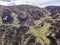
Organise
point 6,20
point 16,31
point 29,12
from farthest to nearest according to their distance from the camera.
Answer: point 29,12, point 6,20, point 16,31

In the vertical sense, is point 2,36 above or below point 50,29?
below

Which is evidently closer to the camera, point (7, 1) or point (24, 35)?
point (24, 35)

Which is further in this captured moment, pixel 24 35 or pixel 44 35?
pixel 24 35

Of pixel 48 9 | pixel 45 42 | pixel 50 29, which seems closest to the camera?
pixel 45 42

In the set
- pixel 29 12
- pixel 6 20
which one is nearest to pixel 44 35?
pixel 6 20

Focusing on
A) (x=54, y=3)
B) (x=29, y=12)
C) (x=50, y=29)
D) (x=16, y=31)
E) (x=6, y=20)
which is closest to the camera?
(x=50, y=29)

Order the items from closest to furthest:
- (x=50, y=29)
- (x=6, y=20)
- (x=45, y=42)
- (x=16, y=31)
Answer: (x=45, y=42), (x=50, y=29), (x=16, y=31), (x=6, y=20)

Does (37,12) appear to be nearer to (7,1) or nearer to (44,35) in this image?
(7,1)

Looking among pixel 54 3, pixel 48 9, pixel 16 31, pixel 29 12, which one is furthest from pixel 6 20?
pixel 54 3

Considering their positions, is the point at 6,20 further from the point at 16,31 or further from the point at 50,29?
the point at 50,29
